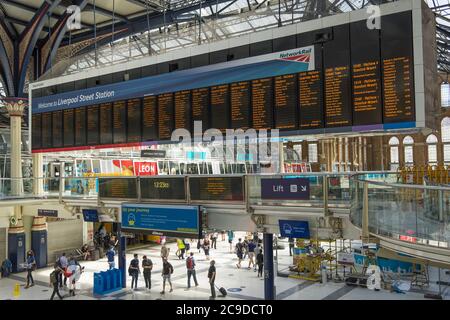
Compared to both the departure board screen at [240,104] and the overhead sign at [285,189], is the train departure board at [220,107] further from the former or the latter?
the overhead sign at [285,189]

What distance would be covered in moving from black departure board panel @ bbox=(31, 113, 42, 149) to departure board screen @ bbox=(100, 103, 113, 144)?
4.12m

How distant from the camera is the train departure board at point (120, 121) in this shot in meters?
16.8

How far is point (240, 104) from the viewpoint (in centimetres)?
1373

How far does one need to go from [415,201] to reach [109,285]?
1423cm

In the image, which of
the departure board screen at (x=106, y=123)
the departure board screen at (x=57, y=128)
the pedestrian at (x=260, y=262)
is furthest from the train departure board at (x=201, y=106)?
the pedestrian at (x=260, y=262)

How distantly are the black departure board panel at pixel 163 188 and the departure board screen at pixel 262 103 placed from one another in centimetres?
287

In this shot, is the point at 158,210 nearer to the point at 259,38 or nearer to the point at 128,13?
the point at 259,38

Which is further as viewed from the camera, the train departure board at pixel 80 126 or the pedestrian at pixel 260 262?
the pedestrian at pixel 260 262

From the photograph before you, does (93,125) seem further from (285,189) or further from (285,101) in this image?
(285,189)

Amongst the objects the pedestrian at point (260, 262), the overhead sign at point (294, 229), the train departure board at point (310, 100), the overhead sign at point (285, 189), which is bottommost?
the pedestrian at point (260, 262)

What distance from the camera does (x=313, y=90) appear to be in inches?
483

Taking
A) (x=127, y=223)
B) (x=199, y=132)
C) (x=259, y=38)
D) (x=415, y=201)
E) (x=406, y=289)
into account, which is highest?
(x=259, y=38)

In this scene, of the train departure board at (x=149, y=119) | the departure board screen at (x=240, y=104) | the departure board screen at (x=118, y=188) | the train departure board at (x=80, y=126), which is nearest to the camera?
the departure board screen at (x=240, y=104)

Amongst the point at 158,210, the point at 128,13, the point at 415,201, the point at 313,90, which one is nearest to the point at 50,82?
the point at 128,13
